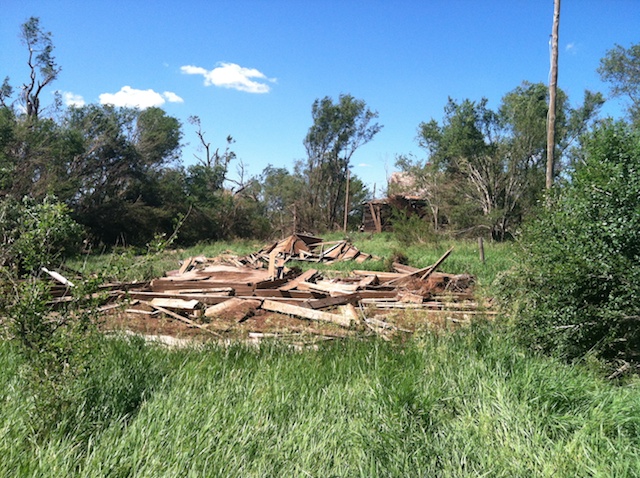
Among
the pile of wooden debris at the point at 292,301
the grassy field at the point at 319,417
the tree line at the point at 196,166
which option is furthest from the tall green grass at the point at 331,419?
the tree line at the point at 196,166

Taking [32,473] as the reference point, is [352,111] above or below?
above

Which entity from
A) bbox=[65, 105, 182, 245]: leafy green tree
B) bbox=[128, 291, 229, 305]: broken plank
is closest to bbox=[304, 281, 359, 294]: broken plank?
bbox=[128, 291, 229, 305]: broken plank

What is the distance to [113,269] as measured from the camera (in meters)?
3.38

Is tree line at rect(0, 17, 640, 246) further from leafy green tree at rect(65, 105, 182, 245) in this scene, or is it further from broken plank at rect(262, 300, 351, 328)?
broken plank at rect(262, 300, 351, 328)

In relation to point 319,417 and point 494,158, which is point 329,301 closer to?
point 319,417

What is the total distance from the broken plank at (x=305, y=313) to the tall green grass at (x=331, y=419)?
2751 millimetres

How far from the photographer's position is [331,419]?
3273 millimetres

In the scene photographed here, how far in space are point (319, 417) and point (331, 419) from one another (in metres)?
0.11

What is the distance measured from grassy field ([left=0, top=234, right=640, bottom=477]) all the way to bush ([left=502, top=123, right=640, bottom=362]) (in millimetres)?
544

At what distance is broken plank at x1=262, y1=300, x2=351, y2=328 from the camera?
23.6 ft

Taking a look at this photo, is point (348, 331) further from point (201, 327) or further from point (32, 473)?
point (32, 473)

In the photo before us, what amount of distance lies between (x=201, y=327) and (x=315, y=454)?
4.64 metres

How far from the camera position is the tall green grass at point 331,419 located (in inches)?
104

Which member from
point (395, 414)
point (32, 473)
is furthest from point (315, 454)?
point (32, 473)
